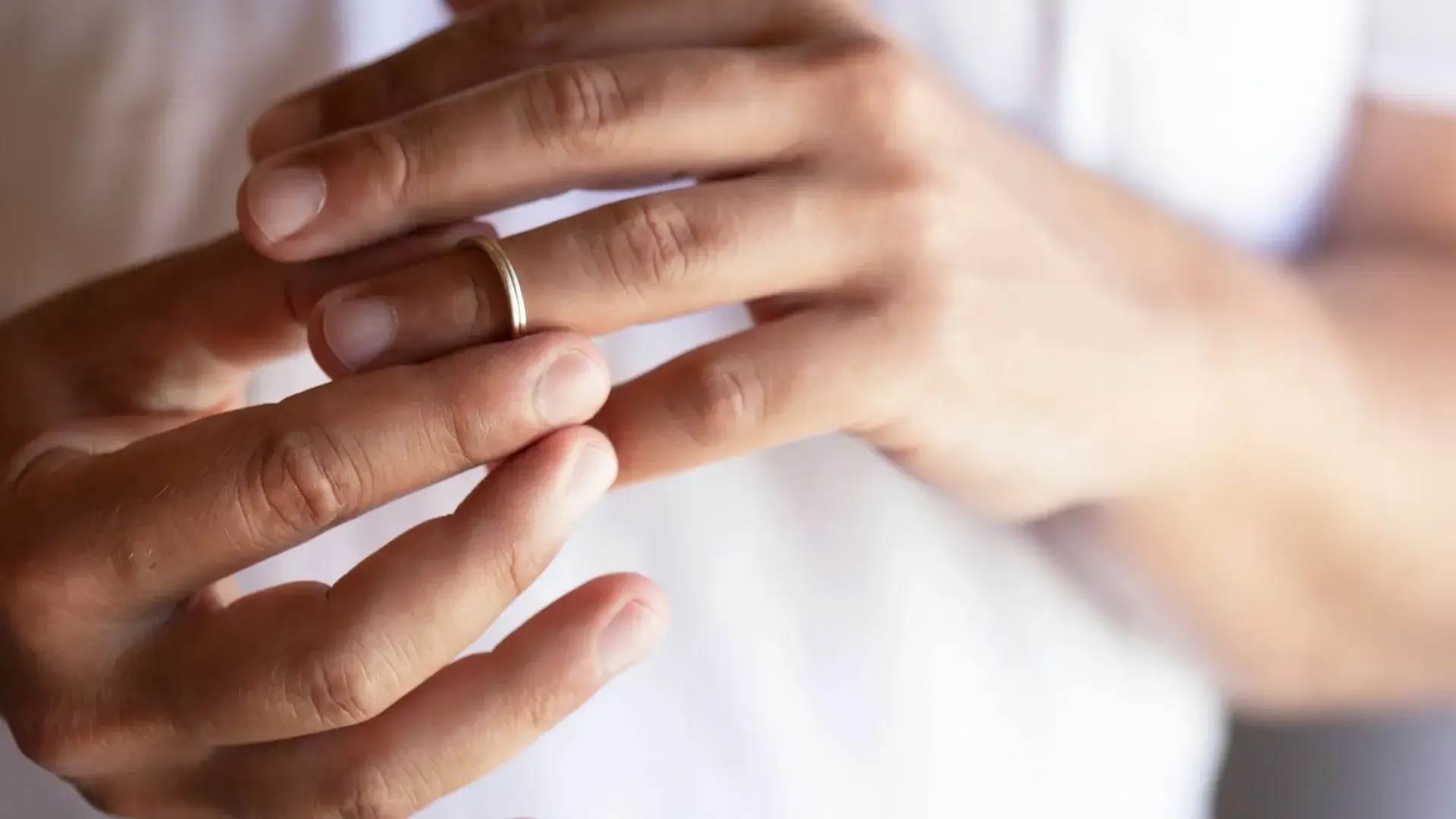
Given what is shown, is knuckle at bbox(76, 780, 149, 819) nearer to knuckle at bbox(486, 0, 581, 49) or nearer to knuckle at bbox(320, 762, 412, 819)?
knuckle at bbox(320, 762, 412, 819)

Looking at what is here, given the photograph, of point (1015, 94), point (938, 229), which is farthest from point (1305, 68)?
point (938, 229)

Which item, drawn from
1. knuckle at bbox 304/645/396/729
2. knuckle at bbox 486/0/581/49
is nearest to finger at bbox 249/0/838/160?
knuckle at bbox 486/0/581/49

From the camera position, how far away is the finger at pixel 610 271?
1.33 ft

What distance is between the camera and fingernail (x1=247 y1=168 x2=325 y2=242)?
406 mm

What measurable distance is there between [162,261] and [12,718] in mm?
214

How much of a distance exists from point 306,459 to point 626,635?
14 centimetres

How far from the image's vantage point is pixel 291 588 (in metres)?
0.43

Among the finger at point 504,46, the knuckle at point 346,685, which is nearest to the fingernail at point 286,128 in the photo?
the finger at point 504,46

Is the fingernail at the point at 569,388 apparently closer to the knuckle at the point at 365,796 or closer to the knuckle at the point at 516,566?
the knuckle at the point at 516,566

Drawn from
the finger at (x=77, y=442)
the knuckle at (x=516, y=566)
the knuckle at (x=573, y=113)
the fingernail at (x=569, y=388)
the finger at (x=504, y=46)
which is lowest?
the knuckle at (x=516, y=566)

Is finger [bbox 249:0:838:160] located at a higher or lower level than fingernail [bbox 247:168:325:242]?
higher

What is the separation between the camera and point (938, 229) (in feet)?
1.45

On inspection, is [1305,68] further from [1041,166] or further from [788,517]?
[788,517]

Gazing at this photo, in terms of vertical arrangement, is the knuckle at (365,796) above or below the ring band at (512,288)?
below
